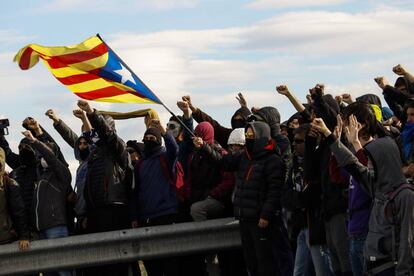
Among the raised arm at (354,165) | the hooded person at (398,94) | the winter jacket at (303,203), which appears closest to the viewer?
the raised arm at (354,165)

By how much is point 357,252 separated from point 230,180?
3.33 meters

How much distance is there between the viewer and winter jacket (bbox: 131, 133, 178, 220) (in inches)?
571

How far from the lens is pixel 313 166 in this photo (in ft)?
40.2

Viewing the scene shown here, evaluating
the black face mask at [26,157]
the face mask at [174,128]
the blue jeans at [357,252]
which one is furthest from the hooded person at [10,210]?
the blue jeans at [357,252]

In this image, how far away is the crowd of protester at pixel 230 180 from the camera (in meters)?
11.8

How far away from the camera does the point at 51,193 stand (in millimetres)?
14938

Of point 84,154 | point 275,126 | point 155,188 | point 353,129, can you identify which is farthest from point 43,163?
point 353,129

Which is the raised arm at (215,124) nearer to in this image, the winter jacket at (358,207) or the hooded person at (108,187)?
the hooded person at (108,187)

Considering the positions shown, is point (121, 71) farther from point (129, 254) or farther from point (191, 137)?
point (129, 254)

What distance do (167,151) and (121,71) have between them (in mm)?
1147

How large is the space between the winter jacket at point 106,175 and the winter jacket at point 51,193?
0.50 metres

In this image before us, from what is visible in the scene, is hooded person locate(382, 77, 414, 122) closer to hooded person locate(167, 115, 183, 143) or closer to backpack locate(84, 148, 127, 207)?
hooded person locate(167, 115, 183, 143)

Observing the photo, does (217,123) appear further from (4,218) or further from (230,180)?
(4,218)

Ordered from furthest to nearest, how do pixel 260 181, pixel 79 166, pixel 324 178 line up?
pixel 79 166
pixel 260 181
pixel 324 178
